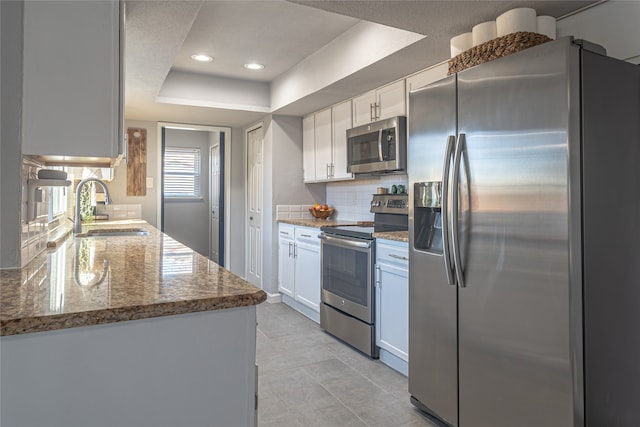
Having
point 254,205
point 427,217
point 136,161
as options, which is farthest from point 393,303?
point 136,161

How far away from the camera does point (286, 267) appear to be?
448cm

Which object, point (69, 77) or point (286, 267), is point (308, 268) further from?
point (69, 77)

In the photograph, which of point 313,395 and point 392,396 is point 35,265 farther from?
point 392,396

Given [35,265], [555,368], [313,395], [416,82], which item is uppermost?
[416,82]

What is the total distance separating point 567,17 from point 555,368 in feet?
5.44

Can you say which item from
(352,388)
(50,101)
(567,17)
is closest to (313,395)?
(352,388)

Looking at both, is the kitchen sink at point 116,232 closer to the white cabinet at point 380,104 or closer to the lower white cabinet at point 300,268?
the lower white cabinet at point 300,268

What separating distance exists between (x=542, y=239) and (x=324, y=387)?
1.58 meters

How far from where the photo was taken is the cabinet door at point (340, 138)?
3844mm

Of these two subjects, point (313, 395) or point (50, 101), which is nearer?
point (50, 101)

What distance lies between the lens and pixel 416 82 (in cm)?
301

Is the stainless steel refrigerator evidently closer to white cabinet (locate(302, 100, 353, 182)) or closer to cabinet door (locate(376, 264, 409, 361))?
cabinet door (locate(376, 264, 409, 361))

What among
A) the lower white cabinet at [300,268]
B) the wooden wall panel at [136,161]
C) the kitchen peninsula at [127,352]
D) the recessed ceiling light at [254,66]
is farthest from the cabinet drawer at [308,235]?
the kitchen peninsula at [127,352]

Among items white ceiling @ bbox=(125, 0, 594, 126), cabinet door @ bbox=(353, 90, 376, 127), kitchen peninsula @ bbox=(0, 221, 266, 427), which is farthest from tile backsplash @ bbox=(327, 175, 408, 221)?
kitchen peninsula @ bbox=(0, 221, 266, 427)
